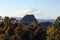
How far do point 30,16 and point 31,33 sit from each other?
365ft

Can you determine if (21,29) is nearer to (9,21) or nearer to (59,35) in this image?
(9,21)

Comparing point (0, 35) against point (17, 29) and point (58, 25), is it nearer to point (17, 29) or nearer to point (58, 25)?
point (17, 29)

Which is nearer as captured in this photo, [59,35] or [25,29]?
[59,35]

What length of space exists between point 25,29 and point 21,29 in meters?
2.04

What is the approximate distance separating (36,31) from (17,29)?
4480mm

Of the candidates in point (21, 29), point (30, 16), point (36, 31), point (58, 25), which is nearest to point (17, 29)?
point (21, 29)

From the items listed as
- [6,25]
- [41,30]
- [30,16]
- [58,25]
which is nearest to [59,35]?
[58,25]

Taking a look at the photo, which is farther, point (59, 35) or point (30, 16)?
point (30, 16)

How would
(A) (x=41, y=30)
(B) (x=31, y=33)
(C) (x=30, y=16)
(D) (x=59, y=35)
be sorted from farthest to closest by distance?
(C) (x=30, y=16) < (A) (x=41, y=30) < (B) (x=31, y=33) < (D) (x=59, y=35)

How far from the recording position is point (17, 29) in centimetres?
5216

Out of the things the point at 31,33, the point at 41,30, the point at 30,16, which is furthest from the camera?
the point at 30,16

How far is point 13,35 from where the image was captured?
168ft

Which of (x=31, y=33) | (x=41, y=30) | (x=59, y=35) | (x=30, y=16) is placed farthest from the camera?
(x=30, y=16)

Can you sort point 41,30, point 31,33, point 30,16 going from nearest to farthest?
point 31,33
point 41,30
point 30,16
